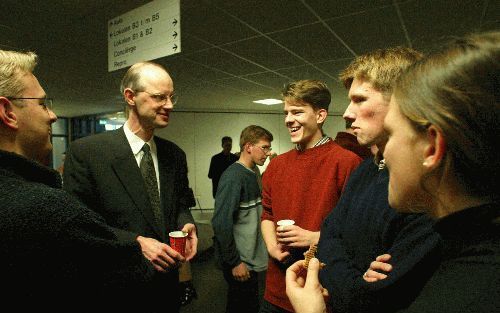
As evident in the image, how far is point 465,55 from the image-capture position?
1.86 ft

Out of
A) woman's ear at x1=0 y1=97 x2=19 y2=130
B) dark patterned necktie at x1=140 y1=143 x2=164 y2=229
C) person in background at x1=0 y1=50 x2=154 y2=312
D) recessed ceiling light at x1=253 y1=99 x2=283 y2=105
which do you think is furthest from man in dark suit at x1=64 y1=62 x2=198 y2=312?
recessed ceiling light at x1=253 y1=99 x2=283 y2=105

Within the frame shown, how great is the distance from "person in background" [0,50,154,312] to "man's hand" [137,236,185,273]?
225 mm

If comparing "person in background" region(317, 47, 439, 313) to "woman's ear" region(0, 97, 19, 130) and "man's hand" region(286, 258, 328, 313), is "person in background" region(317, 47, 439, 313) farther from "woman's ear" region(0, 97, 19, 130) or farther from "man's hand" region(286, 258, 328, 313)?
"woman's ear" region(0, 97, 19, 130)

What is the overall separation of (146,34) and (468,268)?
2.52 metres

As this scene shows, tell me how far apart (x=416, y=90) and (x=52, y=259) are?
2.91 feet

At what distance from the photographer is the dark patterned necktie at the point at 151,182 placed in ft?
5.17

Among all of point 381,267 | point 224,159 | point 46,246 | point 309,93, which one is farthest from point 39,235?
point 224,159

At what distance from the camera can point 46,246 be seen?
777mm

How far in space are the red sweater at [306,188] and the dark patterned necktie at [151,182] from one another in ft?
1.90

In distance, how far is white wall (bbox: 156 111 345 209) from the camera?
30.6 ft

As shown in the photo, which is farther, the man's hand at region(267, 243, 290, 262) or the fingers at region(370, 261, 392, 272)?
the man's hand at region(267, 243, 290, 262)

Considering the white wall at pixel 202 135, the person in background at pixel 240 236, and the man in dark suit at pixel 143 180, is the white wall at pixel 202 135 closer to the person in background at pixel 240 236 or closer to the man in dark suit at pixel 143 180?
the person in background at pixel 240 236

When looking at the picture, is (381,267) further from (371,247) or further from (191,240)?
(191,240)

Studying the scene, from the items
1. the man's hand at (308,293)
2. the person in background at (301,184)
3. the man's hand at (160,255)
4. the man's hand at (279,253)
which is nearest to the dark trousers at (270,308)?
the person in background at (301,184)
